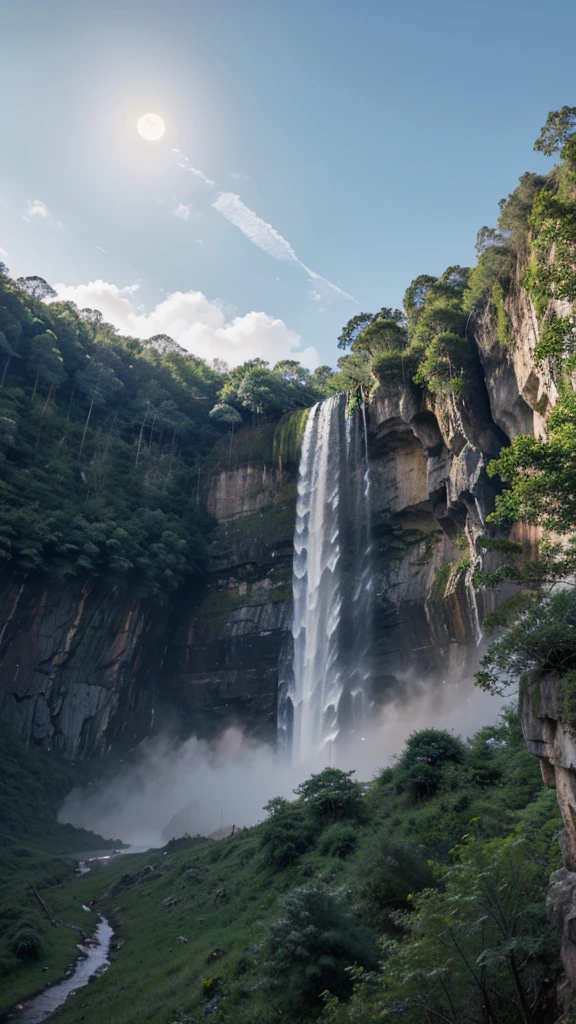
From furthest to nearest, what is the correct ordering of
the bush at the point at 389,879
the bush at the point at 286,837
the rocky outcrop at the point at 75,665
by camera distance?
the rocky outcrop at the point at 75,665 → the bush at the point at 286,837 → the bush at the point at 389,879

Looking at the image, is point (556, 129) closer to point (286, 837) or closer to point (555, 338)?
point (555, 338)


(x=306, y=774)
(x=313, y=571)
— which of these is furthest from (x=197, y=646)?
(x=306, y=774)

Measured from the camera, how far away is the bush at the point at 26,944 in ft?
47.5

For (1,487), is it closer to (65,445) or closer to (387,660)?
(65,445)

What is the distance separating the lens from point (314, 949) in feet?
30.1

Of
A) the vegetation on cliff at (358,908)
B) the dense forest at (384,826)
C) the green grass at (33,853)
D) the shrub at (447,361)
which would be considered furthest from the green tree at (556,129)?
the green grass at (33,853)

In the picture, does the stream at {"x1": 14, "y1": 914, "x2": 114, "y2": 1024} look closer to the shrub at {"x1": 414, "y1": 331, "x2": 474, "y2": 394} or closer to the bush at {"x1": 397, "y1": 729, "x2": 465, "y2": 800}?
the bush at {"x1": 397, "y1": 729, "x2": 465, "y2": 800}

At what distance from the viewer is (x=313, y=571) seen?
1512 inches

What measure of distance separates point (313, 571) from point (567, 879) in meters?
31.4

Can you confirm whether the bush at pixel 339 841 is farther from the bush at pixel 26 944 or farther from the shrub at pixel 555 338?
the shrub at pixel 555 338

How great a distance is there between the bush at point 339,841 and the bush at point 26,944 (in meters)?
7.35

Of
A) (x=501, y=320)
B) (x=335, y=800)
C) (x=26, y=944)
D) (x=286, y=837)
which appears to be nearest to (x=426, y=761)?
(x=335, y=800)

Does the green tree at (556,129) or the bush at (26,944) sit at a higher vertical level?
the green tree at (556,129)

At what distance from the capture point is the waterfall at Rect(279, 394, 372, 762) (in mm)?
34250
